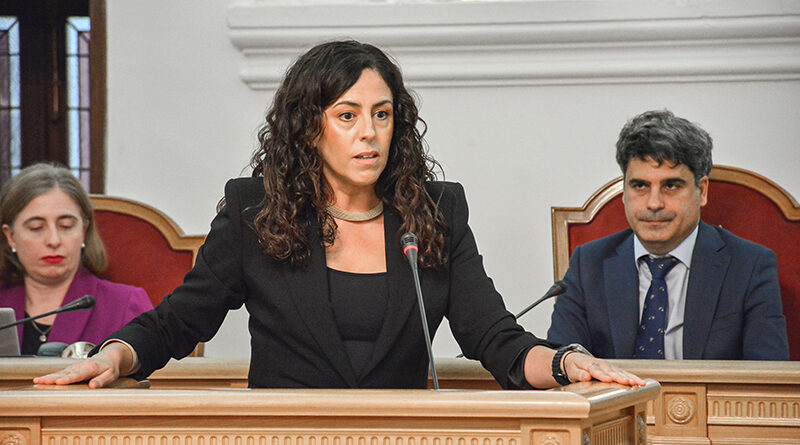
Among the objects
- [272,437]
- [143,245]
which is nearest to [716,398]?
[272,437]

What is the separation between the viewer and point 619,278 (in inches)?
101

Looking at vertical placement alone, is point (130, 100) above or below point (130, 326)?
above

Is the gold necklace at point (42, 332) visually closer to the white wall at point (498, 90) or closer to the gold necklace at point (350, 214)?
the white wall at point (498, 90)

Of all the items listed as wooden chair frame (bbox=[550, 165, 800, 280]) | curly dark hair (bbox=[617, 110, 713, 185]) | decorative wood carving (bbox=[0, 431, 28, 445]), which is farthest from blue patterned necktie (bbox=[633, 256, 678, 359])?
decorative wood carving (bbox=[0, 431, 28, 445])

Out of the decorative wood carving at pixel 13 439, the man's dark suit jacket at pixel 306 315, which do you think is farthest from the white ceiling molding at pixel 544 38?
the decorative wood carving at pixel 13 439

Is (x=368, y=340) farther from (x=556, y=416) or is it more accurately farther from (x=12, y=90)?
(x=12, y=90)

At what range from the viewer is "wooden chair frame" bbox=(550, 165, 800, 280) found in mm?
2857

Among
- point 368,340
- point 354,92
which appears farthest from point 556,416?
point 354,92

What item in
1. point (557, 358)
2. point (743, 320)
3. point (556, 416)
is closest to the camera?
point (556, 416)

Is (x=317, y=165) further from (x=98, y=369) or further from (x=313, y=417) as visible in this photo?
(x=313, y=417)

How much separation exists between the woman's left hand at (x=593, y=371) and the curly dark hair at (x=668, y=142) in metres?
1.13

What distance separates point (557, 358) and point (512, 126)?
192 centimetres

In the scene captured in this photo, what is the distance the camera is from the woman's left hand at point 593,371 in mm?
1487

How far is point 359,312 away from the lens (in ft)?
5.82
